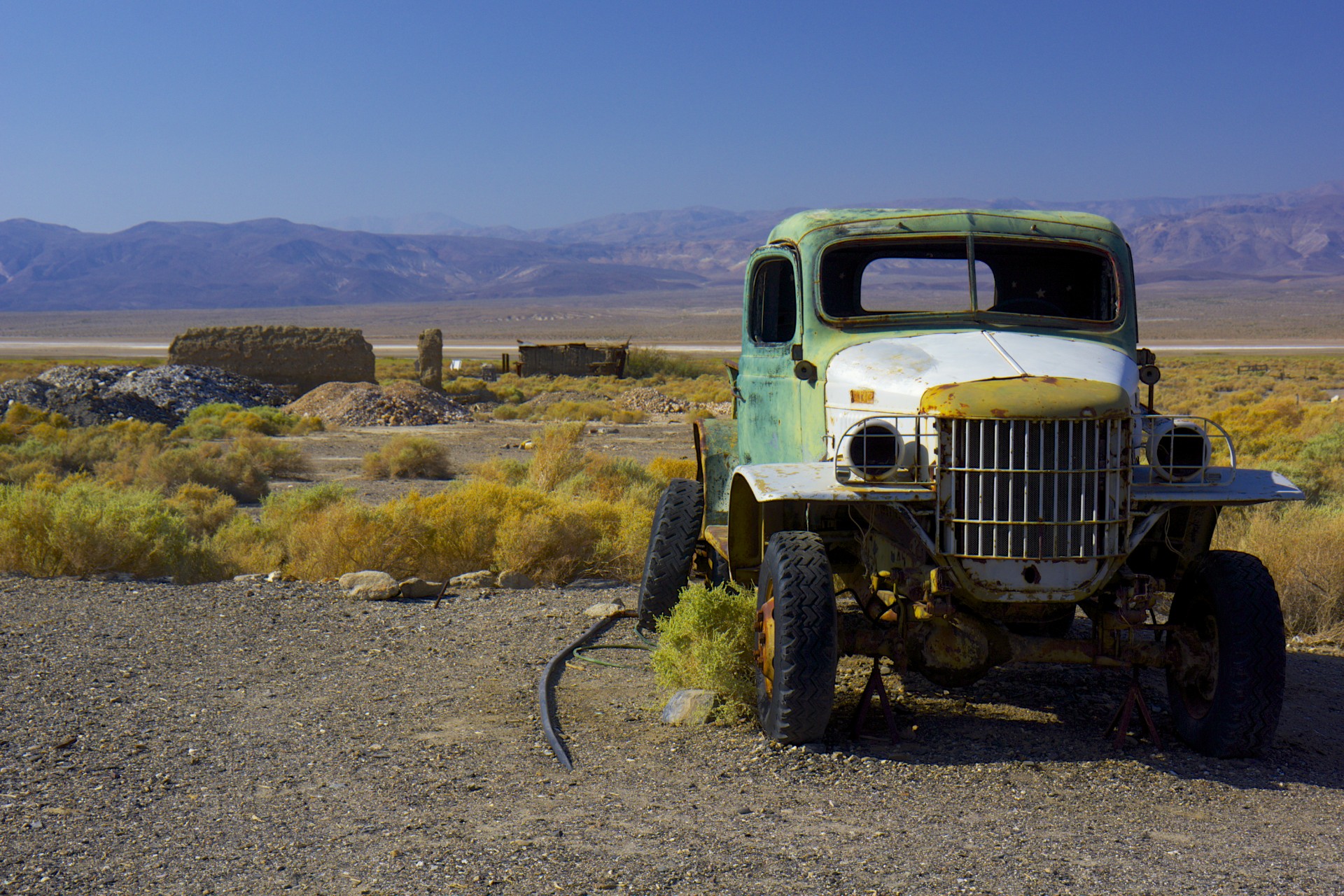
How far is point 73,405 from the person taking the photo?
88.3ft

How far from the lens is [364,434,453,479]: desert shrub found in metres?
19.9

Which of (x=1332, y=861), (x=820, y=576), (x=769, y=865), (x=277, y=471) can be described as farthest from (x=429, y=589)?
(x=277, y=471)

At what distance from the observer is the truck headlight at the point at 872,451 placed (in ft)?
18.4

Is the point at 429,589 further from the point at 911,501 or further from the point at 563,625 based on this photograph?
the point at 911,501

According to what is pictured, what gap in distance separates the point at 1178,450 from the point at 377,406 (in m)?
25.4

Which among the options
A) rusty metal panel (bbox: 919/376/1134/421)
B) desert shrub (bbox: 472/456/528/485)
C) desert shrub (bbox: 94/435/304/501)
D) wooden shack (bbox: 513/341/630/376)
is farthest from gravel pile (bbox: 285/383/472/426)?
rusty metal panel (bbox: 919/376/1134/421)

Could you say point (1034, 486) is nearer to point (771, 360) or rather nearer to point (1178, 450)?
point (1178, 450)

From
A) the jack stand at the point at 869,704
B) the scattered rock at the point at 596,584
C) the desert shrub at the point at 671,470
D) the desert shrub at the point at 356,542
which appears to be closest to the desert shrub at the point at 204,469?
the desert shrub at the point at 671,470

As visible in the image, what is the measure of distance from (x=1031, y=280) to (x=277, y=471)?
15.5 m

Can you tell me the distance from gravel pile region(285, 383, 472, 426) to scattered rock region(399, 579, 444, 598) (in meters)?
19.2

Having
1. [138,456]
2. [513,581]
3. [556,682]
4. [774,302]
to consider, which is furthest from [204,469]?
[774,302]

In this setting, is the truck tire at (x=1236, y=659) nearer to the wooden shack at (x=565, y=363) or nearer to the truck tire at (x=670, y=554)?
the truck tire at (x=670, y=554)

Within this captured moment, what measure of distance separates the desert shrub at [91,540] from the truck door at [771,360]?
19.8ft

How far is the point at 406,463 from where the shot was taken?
785 inches
